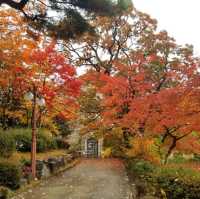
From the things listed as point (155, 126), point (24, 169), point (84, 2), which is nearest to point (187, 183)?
point (84, 2)

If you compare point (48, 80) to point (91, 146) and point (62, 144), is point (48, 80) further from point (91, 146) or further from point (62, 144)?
point (91, 146)

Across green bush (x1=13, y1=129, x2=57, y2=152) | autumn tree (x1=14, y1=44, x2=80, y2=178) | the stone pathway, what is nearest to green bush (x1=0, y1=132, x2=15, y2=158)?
autumn tree (x1=14, y1=44, x2=80, y2=178)

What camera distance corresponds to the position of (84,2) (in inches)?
317

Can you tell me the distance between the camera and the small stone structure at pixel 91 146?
117ft

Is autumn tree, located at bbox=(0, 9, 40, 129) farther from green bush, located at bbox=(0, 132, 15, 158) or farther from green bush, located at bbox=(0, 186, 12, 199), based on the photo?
green bush, located at bbox=(0, 186, 12, 199)

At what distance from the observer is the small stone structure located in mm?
35781

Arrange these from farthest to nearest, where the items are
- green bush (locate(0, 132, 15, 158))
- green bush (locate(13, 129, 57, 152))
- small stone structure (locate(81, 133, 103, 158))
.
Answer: small stone structure (locate(81, 133, 103, 158)), green bush (locate(13, 129, 57, 152)), green bush (locate(0, 132, 15, 158))

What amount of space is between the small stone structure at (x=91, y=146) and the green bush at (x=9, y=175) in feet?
73.7

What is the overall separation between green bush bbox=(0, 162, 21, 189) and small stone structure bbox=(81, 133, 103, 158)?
22461 mm

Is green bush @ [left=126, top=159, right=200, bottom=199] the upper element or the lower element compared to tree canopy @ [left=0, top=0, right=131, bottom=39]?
lower

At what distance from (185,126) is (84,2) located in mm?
8781

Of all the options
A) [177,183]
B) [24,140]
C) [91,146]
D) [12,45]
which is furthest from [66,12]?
[91,146]

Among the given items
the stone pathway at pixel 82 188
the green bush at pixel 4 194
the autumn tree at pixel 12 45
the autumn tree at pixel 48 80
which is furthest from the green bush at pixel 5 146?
the autumn tree at pixel 12 45

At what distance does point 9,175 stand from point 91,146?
2342cm
